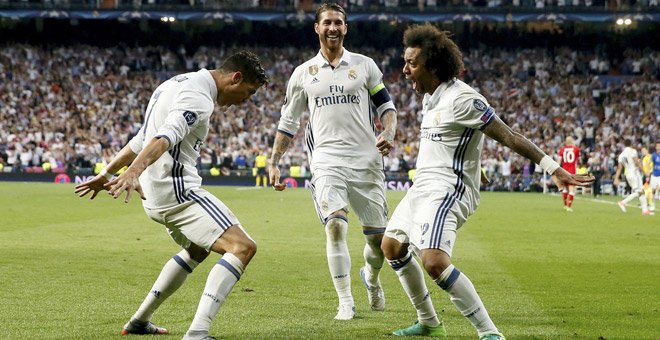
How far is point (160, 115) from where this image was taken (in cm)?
676

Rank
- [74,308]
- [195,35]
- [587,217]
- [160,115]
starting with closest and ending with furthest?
[160,115]
[74,308]
[587,217]
[195,35]

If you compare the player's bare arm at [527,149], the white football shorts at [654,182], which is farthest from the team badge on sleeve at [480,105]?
the white football shorts at [654,182]

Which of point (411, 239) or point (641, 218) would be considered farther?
point (641, 218)

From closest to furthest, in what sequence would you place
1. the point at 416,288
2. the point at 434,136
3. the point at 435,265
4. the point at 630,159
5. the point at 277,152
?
the point at 435,265 < the point at 434,136 < the point at 416,288 < the point at 277,152 < the point at 630,159

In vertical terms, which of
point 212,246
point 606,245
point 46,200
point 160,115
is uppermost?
point 160,115

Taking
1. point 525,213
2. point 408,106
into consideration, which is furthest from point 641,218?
point 408,106

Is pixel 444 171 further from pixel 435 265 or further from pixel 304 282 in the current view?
pixel 304 282

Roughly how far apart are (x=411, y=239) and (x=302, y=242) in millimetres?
9261

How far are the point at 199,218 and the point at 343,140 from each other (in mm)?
2359

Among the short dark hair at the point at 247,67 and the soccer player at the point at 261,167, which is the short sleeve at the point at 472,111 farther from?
the soccer player at the point at 261,167

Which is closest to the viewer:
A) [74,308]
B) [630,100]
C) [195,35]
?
[74,308]

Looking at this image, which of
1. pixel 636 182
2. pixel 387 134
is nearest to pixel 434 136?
pixel 387 134

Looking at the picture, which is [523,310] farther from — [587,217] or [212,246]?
[587,217]

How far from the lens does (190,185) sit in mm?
6859
